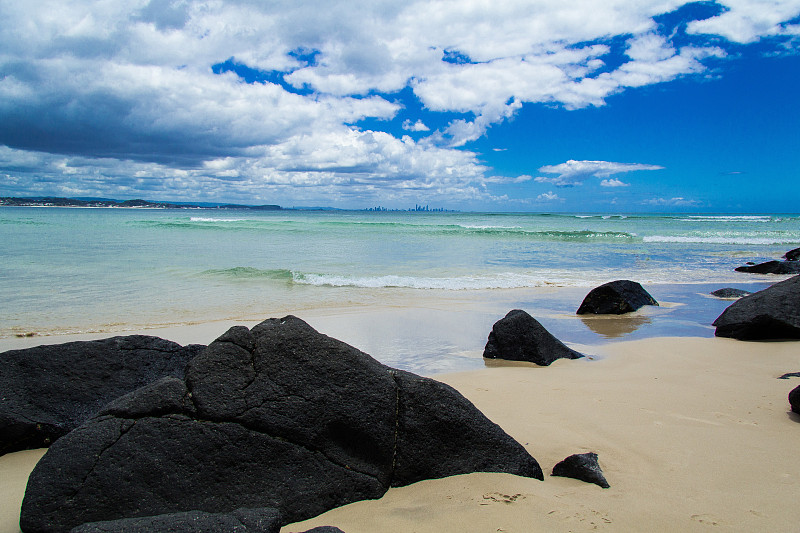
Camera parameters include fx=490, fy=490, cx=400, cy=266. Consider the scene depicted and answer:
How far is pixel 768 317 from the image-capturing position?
24.1 feet

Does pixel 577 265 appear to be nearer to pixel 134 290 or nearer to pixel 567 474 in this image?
pixel 134 290

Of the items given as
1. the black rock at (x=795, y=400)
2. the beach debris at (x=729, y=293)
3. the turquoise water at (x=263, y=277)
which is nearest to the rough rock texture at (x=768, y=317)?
the black rock at (x=795, y=400)

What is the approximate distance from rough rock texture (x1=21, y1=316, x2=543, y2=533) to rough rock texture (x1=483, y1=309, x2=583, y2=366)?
3288 mm

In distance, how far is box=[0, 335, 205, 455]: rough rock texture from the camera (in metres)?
3.58

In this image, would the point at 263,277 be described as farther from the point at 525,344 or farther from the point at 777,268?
the point at 777,268

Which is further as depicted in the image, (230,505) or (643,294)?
(643,294)

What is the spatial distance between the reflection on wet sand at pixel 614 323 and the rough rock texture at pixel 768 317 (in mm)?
1388

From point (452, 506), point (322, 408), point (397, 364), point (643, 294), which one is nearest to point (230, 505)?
point (322, 408)

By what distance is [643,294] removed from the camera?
1059 centimetres

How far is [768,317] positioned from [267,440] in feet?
25.3

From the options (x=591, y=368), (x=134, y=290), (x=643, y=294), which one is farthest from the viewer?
(x=134, y=290)

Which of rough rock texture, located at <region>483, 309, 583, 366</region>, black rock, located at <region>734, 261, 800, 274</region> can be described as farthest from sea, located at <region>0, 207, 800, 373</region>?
black rock, located at <region>734, 261, 800, 274</region>

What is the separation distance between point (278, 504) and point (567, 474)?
1.85m

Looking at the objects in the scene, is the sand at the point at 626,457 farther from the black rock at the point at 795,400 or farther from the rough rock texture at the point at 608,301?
the rough rock texture at the point at 608,301
